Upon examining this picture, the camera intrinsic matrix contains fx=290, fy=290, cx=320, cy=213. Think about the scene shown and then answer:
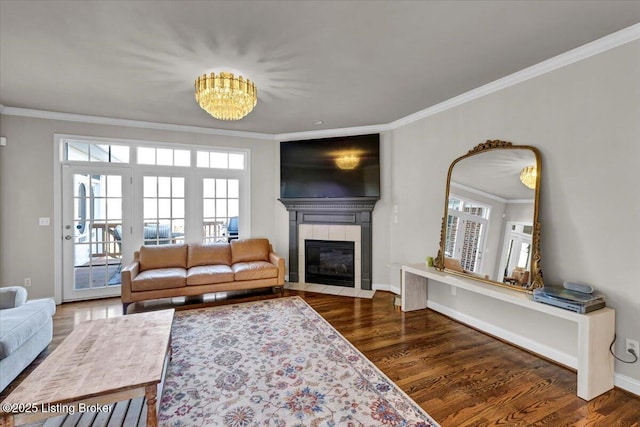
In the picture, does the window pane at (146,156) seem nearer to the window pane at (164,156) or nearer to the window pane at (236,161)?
the window pane at (164,156)

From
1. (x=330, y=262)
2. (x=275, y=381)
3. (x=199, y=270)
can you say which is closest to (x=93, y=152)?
(x=199, y=270)

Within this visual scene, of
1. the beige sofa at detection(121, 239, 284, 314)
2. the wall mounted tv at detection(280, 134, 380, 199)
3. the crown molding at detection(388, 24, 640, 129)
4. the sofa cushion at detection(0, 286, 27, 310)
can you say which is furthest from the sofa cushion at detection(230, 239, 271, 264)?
the crown molding at detection(388, 24, 640, 129)

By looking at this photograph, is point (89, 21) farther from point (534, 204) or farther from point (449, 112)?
point (534, 204)

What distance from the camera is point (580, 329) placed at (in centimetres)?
A: 207

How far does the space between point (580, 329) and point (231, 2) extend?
3.27 m

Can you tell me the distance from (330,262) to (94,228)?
3.62m

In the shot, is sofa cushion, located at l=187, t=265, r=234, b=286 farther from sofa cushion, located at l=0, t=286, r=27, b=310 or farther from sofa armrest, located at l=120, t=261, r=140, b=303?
sofa cushion, located at l=0, t=286, r=27, b=310

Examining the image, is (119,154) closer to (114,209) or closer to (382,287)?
(114,209)

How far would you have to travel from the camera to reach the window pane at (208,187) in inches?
192

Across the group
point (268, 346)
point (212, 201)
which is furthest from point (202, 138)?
point (268, 346)

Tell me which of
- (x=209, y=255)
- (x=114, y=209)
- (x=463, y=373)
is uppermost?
(x=114, y=209)

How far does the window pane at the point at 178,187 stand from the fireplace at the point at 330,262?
7.30 ft

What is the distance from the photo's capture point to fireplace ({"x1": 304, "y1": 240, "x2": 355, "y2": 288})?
16.0 ft

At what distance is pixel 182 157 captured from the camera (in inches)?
187
